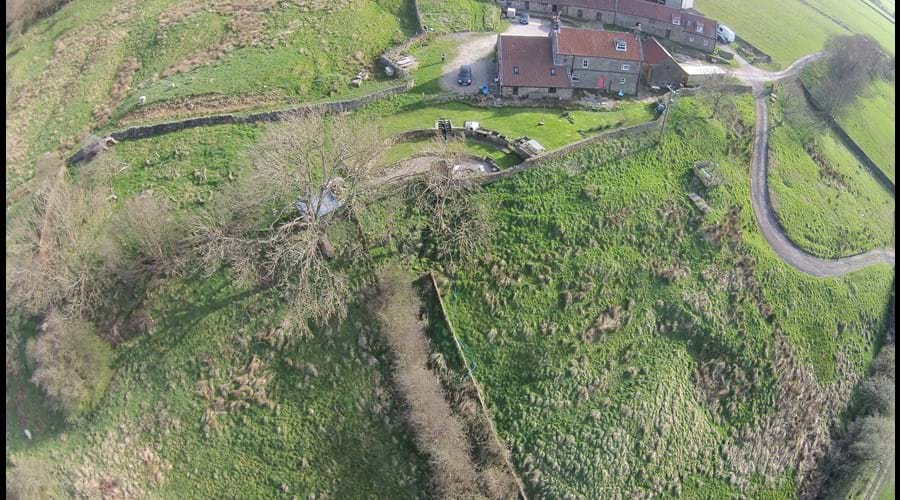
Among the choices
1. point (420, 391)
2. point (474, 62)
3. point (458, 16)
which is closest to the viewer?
point (420, 391)

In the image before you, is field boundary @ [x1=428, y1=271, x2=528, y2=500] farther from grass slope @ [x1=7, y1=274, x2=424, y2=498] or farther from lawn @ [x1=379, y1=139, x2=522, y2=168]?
lawn @ [x1=379, y1=139, x2=522, y2=168]

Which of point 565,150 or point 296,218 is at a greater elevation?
point 565,150

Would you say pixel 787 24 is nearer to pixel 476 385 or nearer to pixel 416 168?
pixel 416 168

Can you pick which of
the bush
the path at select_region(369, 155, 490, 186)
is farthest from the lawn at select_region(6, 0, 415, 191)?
the bush

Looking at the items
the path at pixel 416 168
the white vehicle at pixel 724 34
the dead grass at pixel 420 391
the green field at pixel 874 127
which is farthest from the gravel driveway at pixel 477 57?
the green field at pixel 874 127

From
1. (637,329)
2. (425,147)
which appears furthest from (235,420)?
(637,329)

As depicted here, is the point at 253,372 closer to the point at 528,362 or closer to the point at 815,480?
the point at 528,362
